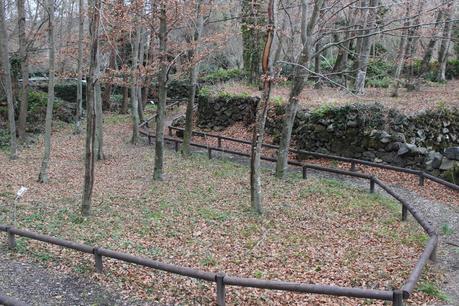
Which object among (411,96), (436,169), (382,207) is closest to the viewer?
(382,207)

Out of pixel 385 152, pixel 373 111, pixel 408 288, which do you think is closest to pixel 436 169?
pixel 385 152

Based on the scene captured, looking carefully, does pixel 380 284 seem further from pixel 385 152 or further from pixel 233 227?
pixel 385 152

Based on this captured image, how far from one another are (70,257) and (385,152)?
11396mm

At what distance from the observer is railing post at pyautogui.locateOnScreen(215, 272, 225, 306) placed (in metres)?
6.07

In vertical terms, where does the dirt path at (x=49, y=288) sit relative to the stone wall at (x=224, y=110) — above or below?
below

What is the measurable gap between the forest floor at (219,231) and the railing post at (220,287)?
340 mm

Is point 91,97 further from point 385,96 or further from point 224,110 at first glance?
point 385,96

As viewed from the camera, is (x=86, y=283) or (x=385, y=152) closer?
(x=86, y=283)

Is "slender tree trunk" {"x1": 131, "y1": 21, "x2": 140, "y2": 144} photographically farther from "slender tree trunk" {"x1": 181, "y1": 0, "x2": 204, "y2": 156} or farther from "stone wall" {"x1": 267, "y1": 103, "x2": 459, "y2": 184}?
"stone wall" {"x1": 267, "y1": 103, "x2": 459, "y2": 184}

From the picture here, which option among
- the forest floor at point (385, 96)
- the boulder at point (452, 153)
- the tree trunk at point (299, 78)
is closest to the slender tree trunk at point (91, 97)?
the tree trunk at point (299, 78)

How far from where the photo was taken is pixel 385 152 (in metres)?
15.3

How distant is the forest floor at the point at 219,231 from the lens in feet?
23.4

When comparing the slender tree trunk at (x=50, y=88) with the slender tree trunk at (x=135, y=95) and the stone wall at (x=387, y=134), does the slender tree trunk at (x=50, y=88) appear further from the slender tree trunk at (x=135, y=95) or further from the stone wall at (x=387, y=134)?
the stone wall at (x=387, y=134)

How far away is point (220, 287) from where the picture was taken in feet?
20.1
